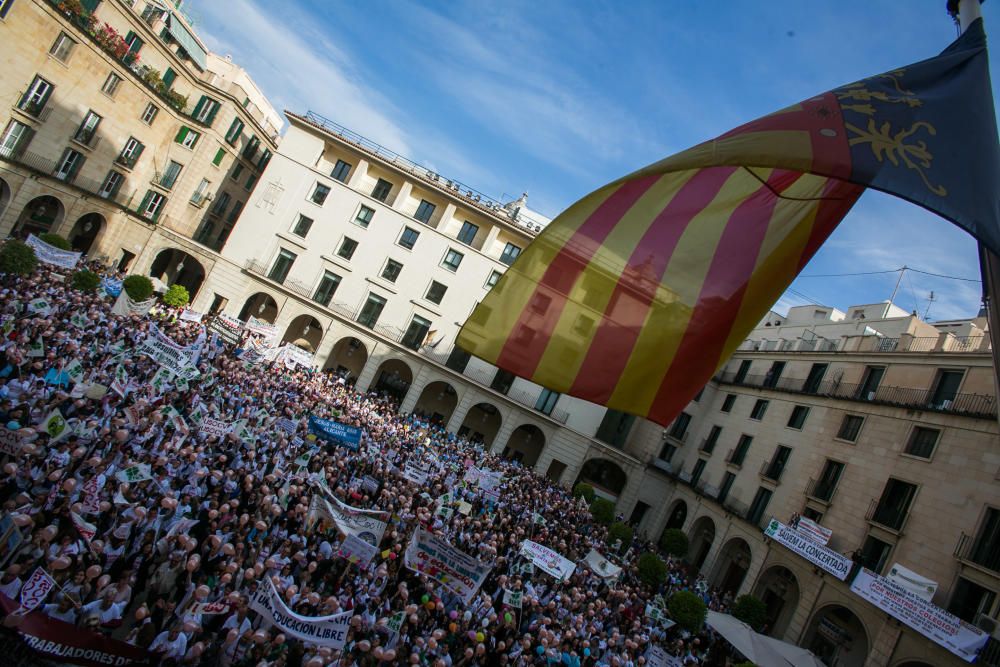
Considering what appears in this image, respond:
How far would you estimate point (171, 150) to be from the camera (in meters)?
36.2

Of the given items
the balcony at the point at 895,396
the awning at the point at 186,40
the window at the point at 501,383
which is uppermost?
the awning at the point at 186,40

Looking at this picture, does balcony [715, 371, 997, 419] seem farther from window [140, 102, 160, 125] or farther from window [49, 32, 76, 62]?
window [49, 32, 76, 62]

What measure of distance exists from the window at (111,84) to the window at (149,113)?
2.29 m

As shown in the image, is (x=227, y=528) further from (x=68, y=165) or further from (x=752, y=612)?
(x=68, y=165)

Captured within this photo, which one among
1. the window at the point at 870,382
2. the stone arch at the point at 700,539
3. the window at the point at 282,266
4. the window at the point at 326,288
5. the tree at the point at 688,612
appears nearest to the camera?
the tree at the point at 688,612

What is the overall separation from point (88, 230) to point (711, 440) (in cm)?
4091

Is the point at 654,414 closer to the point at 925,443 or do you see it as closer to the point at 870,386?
the point at 925,443

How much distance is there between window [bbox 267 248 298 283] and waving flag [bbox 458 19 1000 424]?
3394 cm

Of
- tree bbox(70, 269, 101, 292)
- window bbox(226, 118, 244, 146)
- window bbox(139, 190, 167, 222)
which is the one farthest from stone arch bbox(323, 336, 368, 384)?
window bbox(226, 118, 244, 146)

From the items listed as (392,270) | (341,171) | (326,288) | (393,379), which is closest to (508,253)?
(392,270)

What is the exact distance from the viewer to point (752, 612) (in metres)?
22.9

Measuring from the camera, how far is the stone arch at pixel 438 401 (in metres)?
36.3

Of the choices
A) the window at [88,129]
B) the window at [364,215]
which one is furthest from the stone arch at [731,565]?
the window at [88,129]

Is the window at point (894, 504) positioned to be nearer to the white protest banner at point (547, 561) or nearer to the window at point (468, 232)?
the white protest banner at point (547, 561)
